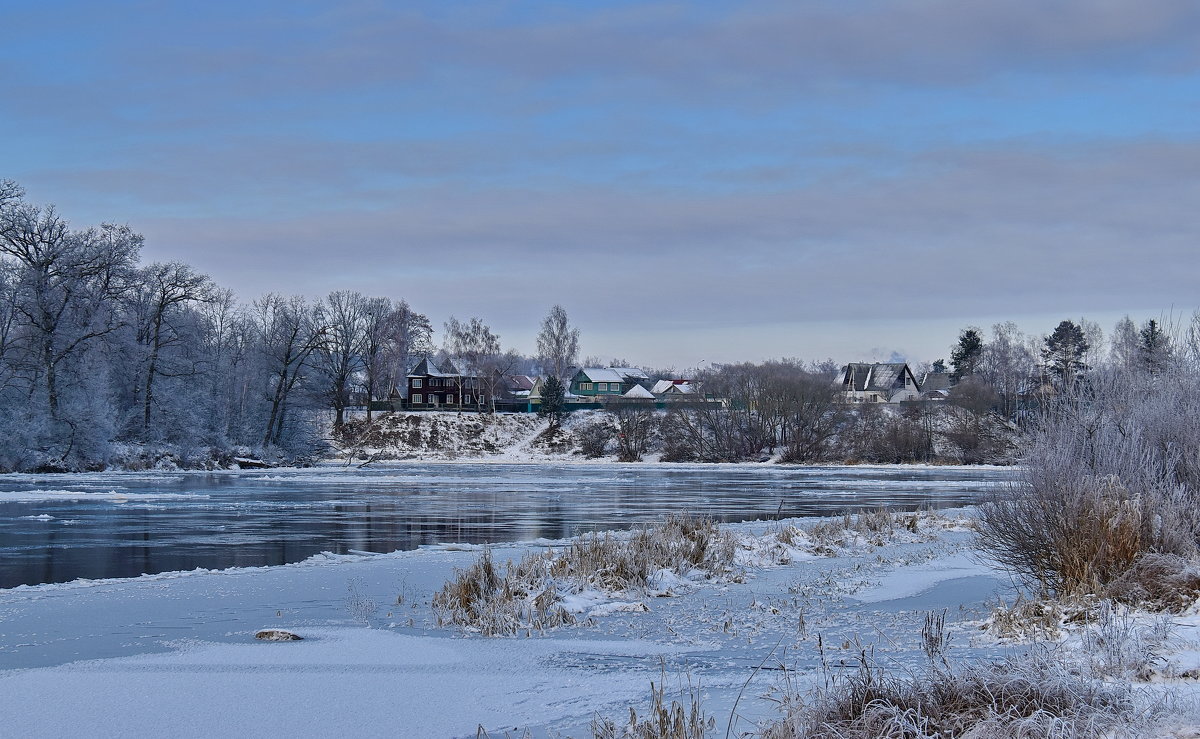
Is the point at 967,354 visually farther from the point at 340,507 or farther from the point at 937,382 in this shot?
the point at 340,507

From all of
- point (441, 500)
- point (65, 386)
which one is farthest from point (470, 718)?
point (65, 386)

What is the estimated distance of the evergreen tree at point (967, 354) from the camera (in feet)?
352

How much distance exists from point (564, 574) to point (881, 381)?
11147 centimetres

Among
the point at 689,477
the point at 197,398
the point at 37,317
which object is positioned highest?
the point at 37,317

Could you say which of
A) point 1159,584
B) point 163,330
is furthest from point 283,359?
point 1159,584

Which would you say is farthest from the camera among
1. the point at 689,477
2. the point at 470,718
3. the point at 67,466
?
the point at 689,477

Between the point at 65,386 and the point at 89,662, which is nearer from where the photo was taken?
the point at 89,662

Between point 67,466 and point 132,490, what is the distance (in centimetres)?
1306

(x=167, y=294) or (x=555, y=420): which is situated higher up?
(x=167, y=294)

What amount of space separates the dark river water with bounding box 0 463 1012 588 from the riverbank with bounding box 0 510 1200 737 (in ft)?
10.1

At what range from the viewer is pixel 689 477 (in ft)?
178

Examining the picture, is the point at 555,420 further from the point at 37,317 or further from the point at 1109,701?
the point at 1109,701

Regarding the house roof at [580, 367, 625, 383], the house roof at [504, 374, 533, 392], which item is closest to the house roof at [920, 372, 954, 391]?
the house roof at [580, 367, 625, 383]

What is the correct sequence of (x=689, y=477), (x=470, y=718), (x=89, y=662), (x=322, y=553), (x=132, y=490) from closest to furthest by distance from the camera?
1. (x=470, y=718)
2. (x=89, y=662)
3. (x=322, y=553)
4. (x=132, y=490)
5. (x=689, y=477)
